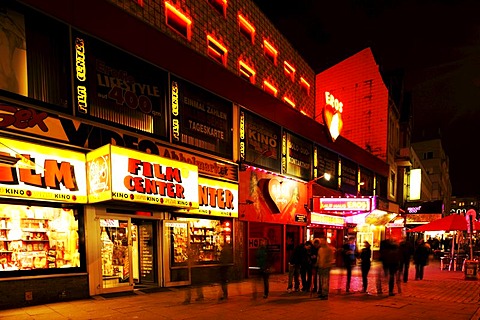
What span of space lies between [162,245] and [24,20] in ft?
24.0

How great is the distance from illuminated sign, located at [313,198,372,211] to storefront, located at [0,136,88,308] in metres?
13.5

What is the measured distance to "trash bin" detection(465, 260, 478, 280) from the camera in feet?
55.5

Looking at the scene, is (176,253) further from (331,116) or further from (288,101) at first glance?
(331,116)

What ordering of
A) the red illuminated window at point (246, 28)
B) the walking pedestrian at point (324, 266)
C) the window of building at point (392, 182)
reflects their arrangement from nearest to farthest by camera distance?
the walking pedestrian at point (324, 266) → the red illuminated window at point (246, 28) → the window of building at point (392, 182)

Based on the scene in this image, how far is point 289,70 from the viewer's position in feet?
76.6

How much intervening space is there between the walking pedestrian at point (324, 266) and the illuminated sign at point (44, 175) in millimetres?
6747

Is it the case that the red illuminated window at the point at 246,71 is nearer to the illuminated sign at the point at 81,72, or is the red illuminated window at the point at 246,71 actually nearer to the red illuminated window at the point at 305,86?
the red illuminated window at the point at 305,86

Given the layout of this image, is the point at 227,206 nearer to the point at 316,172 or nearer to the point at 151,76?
the point at 151,76

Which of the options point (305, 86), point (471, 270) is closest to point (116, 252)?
point (471, 270)

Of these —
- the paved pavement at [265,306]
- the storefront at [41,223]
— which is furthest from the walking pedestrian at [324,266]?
the storefront at [41,223]

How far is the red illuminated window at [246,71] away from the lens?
58.6 feet

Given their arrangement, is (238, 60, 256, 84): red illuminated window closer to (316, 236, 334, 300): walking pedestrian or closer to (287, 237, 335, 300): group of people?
(287, 237, 335, 300): group of people

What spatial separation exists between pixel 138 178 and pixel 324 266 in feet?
19.1

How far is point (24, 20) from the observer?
950 centimetres
